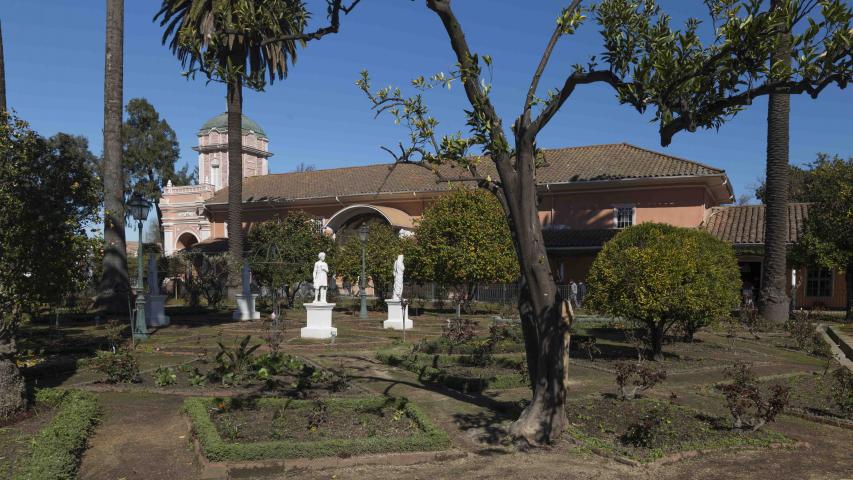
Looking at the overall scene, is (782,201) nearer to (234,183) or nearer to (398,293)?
(398,293)

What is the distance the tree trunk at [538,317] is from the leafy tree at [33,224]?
226 inches

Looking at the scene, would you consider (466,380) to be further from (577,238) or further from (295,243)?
(577,238)

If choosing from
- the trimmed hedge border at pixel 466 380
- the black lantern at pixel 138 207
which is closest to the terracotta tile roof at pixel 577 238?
the black lantern at pixel 138 207

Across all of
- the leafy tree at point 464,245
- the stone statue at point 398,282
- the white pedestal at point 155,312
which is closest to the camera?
the white pedestal at point 155,312

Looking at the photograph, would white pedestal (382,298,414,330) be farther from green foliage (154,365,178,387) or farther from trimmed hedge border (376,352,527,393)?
green foliage (154,365,178,387)

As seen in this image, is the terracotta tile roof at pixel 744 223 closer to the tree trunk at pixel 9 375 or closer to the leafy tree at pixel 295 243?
the leafy tree at pixel 295 243

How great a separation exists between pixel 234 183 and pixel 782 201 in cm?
1915

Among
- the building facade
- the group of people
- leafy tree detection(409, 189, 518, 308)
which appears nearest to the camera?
leafy tree detection(409, 189, 518, 308)

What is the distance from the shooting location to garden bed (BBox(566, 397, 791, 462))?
20.9 ft

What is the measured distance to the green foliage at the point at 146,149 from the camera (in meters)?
47.9

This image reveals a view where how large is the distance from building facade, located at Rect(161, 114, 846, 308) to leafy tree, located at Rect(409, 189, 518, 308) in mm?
1684

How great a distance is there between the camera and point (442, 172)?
1203 inches

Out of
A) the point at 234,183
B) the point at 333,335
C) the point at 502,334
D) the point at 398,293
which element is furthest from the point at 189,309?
the point at 502,334

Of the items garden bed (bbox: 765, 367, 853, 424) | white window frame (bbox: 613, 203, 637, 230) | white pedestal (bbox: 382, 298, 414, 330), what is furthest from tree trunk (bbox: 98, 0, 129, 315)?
white window frame (bbox: 613, 203, 637, 230)
